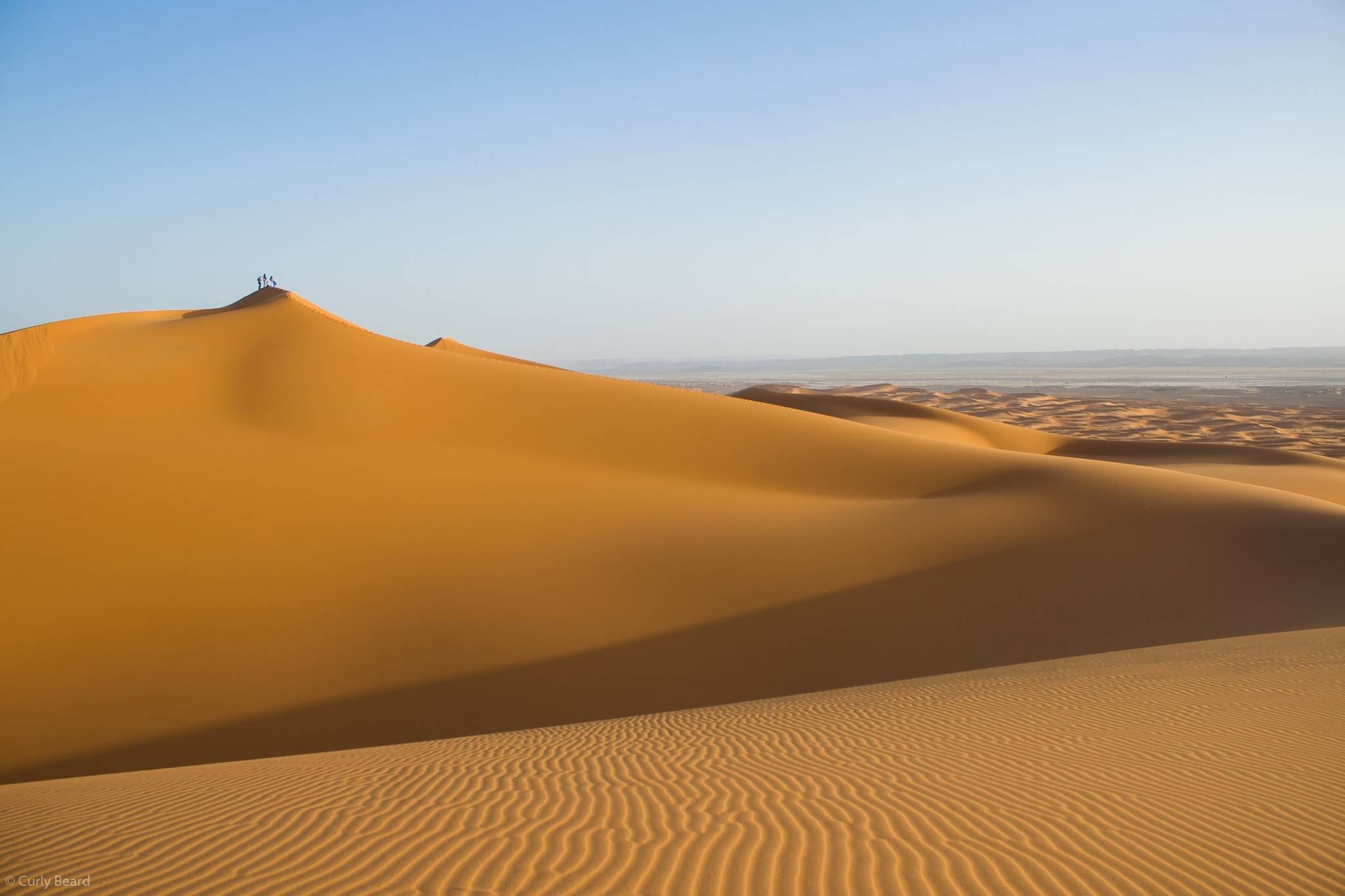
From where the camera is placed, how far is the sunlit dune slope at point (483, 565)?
9.76m

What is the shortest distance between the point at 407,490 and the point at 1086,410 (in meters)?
52.2

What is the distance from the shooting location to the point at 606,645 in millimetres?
11156

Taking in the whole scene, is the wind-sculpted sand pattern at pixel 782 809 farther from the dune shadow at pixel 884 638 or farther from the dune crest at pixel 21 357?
the dune crest at pixel 21 357

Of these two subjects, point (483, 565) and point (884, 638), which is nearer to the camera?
point (884, 638)

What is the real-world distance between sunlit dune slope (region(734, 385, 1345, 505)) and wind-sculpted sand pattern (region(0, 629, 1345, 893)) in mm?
18744

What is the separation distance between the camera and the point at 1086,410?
5588 cm

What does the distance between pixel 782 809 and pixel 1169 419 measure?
170 feet

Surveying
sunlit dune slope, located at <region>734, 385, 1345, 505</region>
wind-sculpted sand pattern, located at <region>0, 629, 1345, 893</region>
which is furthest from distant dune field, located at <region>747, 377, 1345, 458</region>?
wind-sculpted sand pattern, located at <region>0, 629, 1345, 893</region>

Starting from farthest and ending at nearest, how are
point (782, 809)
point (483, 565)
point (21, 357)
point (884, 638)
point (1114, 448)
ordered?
point (1114, 448)
point (21, 357)
point (483, 565)
point (884, 638)
point (782, 809)

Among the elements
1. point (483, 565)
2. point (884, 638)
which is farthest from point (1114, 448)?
point (483, 565)

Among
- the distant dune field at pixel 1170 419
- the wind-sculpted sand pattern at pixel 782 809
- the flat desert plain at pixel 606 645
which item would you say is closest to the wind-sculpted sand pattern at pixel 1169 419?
the distant dune field at pixel 1170 419

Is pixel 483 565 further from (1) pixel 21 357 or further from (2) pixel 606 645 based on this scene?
(1) pixel 21 357

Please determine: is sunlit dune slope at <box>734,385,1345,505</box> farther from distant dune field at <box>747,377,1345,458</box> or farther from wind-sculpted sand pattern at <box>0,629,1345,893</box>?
wind-sculpted sand pattern at <box>0,629,1345,893</box>

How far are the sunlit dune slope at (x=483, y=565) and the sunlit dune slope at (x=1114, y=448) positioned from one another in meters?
9.72
